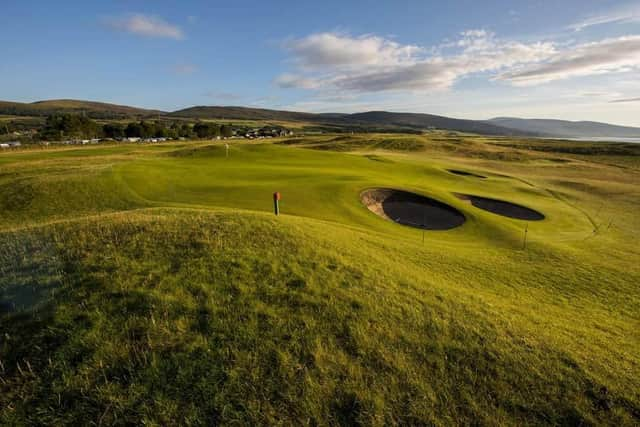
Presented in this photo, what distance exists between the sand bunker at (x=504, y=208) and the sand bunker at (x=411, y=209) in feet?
25.4

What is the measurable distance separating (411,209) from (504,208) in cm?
1140

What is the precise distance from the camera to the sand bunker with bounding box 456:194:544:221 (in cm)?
2827

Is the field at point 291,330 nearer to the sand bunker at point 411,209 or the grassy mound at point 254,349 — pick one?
Result: the grassy mound at point 254,349

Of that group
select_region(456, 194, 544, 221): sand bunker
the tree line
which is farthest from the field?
the tree line

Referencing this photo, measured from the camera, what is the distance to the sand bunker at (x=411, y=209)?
78.2ft

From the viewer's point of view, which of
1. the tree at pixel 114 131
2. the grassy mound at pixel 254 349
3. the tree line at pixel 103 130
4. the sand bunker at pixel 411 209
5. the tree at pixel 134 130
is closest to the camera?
the grassy mound at pixel 254 349

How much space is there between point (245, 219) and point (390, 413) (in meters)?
9.76

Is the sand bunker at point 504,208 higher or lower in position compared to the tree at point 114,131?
lower

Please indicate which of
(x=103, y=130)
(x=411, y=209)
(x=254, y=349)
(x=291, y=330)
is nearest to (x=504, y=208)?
(x=411, y=209)

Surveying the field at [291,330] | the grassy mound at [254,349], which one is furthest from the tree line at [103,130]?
the grassy mound at [254,349]

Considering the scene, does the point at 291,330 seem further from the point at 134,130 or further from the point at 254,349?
the point at 134,130

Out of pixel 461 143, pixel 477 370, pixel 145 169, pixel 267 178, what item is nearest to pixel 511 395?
pixel 477 370

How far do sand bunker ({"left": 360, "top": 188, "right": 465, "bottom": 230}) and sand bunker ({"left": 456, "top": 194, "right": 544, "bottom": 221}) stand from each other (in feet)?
25.4

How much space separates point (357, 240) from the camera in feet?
48.5
